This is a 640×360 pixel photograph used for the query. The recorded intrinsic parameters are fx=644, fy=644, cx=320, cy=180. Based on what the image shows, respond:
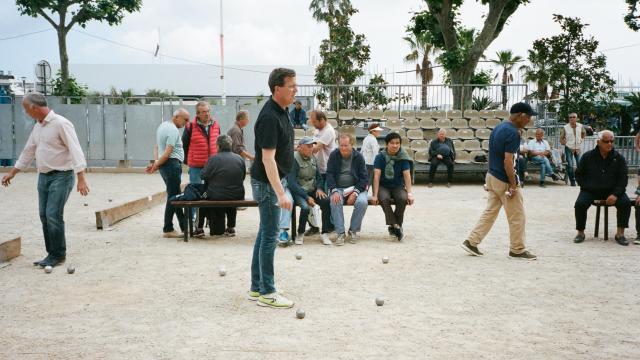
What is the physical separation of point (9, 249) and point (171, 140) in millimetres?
2457

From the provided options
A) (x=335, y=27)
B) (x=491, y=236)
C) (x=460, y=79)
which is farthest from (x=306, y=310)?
(x=335, y=27)

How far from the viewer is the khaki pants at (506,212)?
7.43 m

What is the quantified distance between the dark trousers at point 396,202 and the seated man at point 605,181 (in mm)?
2348

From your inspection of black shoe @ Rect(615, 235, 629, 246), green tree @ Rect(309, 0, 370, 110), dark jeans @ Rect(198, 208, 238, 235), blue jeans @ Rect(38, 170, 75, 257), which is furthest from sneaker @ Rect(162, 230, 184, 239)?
green tree @ Rect(309, 0, 370, 110)

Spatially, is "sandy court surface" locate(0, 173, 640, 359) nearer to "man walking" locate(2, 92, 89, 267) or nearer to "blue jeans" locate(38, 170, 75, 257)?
"blue jeans" locate(38, 170, 75, 257)

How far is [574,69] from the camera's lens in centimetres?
1988

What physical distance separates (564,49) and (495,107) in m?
2.69

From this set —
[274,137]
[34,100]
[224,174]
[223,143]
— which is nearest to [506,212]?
→ [274,137]

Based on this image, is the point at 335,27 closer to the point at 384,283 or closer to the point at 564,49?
the point at 564,49

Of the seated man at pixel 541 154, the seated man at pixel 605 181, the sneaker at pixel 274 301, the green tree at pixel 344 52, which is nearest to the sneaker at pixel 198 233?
the sneaker at pixel 274 301

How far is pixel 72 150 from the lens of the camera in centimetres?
682

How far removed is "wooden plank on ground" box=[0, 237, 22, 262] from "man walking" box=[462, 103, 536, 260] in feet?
17.9

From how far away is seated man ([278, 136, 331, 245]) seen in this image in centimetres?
868

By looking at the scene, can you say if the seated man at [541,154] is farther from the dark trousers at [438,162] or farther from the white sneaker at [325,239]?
the white sneaker at [325,239]
